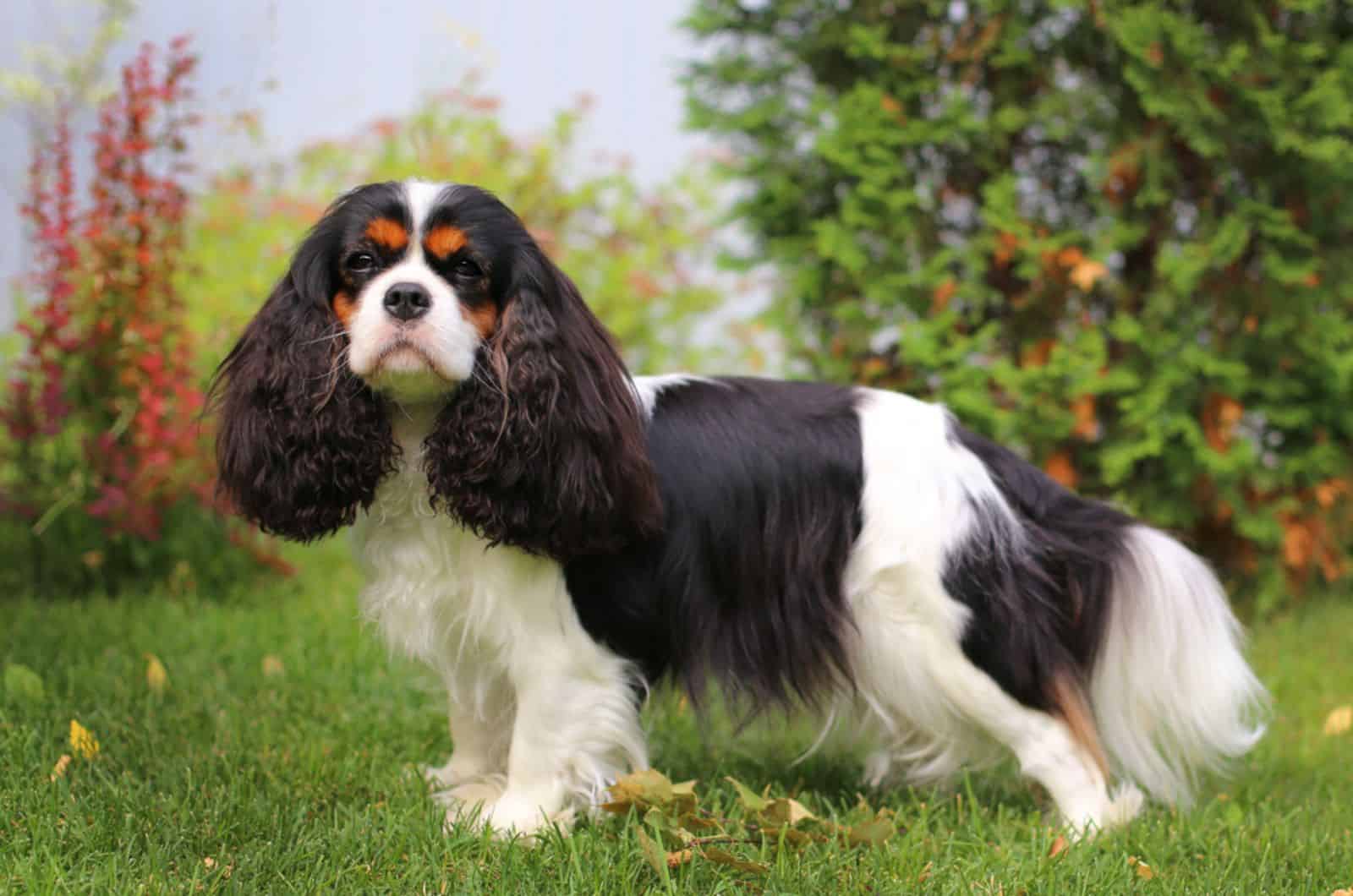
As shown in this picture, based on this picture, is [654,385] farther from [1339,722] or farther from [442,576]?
[1339,722]

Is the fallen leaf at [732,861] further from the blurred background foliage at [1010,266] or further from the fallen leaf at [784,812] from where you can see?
the blurred background foliage at [1010,266]

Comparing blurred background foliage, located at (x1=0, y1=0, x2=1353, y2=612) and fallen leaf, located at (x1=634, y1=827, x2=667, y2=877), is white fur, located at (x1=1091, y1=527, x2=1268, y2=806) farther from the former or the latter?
blurred background foliage, located at (x1=0, y1=0, x2=1353, y2=612)

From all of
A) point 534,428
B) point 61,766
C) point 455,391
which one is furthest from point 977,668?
point 61,766

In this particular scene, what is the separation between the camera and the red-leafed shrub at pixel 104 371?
14.8 feet

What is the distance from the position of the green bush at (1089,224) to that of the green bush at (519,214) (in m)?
1.81

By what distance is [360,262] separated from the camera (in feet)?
8.22

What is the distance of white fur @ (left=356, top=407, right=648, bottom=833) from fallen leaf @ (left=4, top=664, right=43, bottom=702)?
1067 mm

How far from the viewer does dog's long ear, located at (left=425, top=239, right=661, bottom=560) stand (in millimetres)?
2521

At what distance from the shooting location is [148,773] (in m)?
2.81

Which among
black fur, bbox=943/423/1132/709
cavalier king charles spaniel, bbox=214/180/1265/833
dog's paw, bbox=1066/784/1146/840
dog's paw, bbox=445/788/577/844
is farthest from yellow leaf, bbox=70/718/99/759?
dog's paw, bbox=1066/784/1146/840

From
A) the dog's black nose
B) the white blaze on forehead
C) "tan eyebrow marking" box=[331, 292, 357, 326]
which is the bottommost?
"tan eyebrow marking" box=[331, 292, 357, 326]

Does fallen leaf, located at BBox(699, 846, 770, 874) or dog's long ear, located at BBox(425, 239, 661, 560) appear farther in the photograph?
dog's long ear, located at BBox(425, 239, 661, 560)

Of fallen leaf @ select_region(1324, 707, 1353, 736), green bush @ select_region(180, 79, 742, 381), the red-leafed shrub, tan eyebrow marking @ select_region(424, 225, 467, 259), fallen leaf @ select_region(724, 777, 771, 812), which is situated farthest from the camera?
green bush @ select_region(180, 79, 742, 381)

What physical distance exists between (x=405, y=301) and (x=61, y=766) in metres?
1.30
